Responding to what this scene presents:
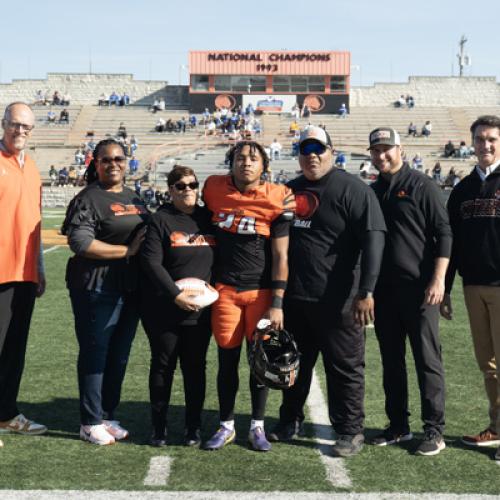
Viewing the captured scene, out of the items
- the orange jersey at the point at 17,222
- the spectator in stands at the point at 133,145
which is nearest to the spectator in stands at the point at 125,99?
the spectator in stands at the point at 133,145

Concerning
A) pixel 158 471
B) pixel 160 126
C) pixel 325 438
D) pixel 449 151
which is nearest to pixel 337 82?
pixel 160 126

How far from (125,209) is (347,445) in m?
1.90

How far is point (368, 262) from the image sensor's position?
4281 millimetres

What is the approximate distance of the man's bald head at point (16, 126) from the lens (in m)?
4.52

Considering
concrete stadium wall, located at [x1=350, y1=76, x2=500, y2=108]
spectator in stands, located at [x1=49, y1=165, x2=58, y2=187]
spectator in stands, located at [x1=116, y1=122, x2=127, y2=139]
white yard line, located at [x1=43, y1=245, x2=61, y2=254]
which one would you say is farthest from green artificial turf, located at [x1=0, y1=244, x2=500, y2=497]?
concrete stadium wall, located at [x1=350, y1=76, x2=500, y2=108]

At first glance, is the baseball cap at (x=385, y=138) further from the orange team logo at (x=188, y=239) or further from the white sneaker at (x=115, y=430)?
the white sneaker at (x=115, y=430)

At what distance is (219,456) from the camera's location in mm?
4320

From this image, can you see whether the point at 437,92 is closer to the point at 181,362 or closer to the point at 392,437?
the point at 392,437

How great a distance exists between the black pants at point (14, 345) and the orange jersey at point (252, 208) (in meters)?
1.34

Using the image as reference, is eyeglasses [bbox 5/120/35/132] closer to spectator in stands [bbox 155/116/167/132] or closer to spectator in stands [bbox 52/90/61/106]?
spectator in stands [bbox 155/116/167/132]

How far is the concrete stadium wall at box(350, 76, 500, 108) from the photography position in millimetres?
54875

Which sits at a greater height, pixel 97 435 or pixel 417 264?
pixel 417 264

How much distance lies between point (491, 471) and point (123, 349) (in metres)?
2.28

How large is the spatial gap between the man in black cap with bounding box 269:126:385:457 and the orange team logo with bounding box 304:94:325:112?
1827 inches
